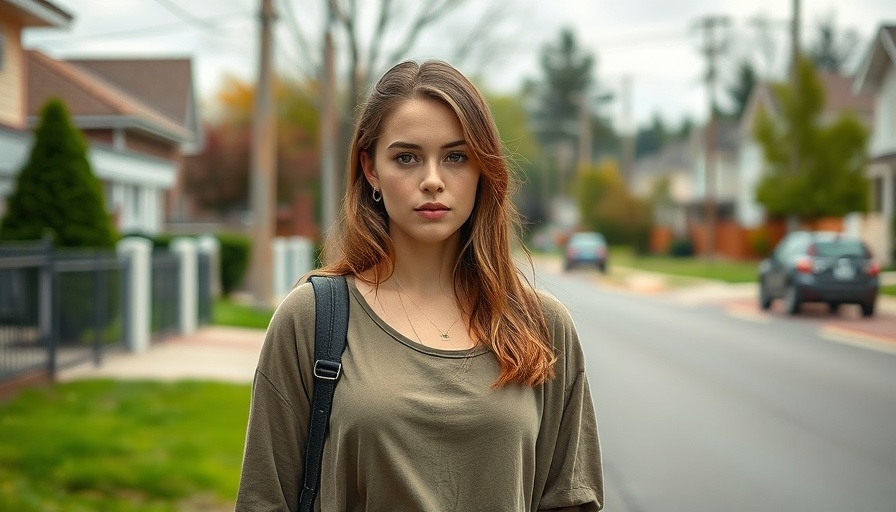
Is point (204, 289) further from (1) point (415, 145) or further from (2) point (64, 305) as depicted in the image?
(1) point (415, 145)

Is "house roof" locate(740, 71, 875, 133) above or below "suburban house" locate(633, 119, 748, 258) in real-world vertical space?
above

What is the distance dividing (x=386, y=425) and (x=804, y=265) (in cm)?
1995

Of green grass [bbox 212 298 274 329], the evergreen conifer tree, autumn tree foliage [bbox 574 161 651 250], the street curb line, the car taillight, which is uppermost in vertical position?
autumn tree foliage [bbox 574 161 651 250]

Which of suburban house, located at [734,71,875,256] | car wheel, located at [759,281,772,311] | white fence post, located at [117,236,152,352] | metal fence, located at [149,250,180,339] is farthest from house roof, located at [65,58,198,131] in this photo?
suburban house, located at [734,71,875,256]

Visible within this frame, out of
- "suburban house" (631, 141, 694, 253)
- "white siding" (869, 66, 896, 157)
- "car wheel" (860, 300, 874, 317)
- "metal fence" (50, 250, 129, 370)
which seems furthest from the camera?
"suburban house" (631, 141, 694, 253)

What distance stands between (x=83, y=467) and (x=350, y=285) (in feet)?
17.3

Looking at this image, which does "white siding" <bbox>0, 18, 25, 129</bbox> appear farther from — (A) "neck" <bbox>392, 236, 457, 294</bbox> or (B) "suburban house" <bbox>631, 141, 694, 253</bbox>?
(B) "suburban house" <bbox>631, 141, 694, 253</bbox>

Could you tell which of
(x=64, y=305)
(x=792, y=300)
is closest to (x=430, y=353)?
(x=64, y=305)

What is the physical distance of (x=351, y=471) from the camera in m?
2.38

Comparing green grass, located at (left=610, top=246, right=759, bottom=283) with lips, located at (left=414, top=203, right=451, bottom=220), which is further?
green grass, located at (left=610, top=246, right=759, bottom=283)

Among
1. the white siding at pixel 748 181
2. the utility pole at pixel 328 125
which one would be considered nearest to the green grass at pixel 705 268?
the white siding at pixel 748 181

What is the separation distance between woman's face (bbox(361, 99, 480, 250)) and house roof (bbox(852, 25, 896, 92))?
33.2 metres

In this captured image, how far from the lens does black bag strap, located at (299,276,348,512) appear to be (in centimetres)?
236

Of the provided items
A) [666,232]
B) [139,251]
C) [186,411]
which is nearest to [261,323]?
[139,251]
